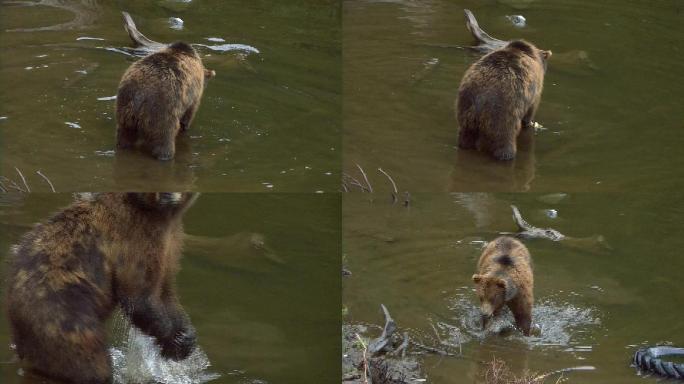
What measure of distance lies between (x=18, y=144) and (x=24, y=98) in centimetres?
77

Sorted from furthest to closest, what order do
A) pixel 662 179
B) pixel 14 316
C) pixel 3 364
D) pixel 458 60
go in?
pixel 458 60 < pixel 662 179 < pixel 3 364 < pixel 14 316

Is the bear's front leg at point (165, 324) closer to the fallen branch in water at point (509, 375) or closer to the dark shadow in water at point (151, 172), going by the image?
the dark shadow in water at point (151, 172)

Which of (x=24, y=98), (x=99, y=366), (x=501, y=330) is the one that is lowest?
(x=501, y=330)

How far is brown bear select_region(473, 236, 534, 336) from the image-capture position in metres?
7.77

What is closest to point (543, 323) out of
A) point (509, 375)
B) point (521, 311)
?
point (521, 311)

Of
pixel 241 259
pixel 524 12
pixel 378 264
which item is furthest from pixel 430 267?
pixel 524 12

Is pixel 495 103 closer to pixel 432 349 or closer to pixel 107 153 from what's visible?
pixel 432 349

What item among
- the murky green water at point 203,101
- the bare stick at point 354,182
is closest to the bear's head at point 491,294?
the bare stick at point 354,182

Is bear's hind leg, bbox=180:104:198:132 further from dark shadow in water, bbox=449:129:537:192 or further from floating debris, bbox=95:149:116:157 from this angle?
dark shadow in water, bbox=449:129:537:192

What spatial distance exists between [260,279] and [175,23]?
11.6 feet

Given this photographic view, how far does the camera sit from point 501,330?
7.79m

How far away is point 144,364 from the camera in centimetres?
669

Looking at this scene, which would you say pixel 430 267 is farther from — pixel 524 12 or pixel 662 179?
pixel 524 12

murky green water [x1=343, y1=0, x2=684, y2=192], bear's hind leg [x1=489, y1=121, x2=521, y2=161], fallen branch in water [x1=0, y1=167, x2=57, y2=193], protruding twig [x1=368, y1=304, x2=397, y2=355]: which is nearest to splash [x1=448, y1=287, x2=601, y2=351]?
protruding twig [x1=368, y1=304, x2=397, y2=355]
